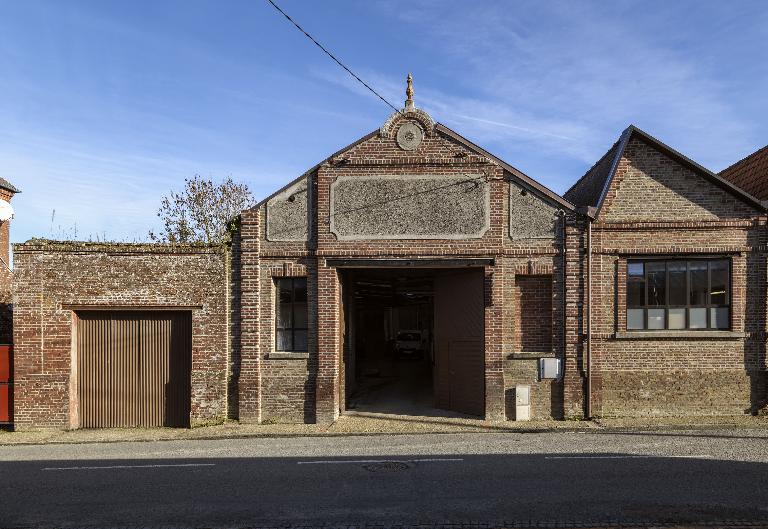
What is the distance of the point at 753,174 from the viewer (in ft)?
63.0

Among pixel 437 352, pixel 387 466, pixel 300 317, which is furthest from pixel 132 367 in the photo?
pixel 387 466

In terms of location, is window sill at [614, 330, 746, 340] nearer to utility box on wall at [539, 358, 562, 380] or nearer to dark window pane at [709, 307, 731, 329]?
dark window pane at [709, 307, 731, 329]

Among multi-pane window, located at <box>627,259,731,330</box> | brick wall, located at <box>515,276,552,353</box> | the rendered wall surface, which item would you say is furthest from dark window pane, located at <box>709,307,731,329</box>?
the rendered wall surface

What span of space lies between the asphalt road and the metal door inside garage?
2366 millimetres

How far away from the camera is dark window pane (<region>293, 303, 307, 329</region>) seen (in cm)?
1552

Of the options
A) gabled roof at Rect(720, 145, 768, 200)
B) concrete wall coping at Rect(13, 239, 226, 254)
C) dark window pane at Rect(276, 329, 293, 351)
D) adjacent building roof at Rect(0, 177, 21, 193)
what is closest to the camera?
concrete wall coping at Rect(13, 239, 226, 254)

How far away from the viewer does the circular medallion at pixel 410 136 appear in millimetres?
15281

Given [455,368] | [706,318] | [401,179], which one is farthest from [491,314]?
[706,318]

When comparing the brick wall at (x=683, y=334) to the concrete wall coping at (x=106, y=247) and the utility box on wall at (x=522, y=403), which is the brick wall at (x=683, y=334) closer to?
the utility box on wall at (x=522, y=403)

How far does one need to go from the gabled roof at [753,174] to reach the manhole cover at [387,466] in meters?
12.9

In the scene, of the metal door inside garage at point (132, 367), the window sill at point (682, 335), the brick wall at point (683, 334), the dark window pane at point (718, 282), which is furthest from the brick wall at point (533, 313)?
the metal door inside garage at point (132, 367)

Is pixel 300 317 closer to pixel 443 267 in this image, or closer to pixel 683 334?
pixel 443 267

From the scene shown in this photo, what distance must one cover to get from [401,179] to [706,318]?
764 cm

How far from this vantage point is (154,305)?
15.1m
